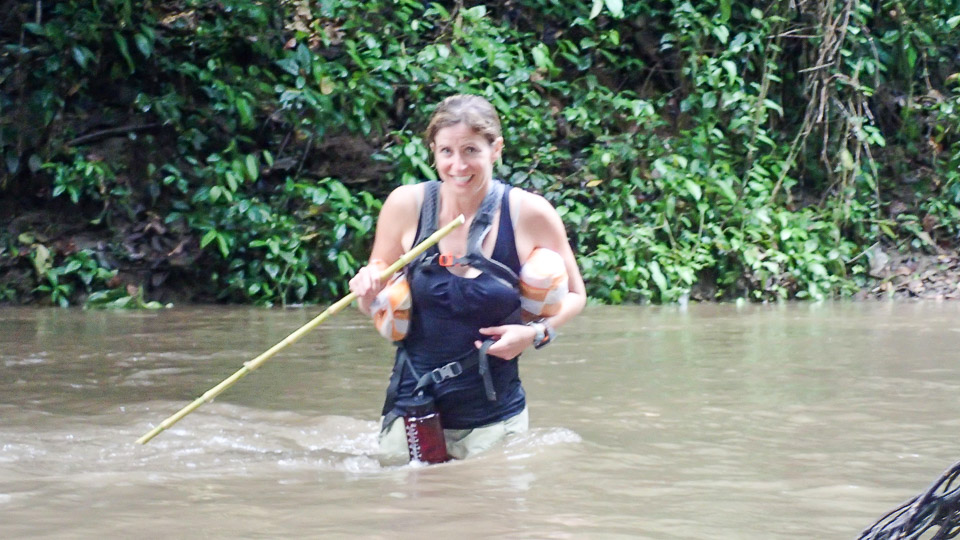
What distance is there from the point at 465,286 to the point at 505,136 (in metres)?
7.22

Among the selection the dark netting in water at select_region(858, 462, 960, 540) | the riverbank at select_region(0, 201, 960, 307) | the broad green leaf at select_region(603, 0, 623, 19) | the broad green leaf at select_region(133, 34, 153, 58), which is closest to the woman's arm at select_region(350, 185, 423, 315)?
the dark netting in water at select_region(858, 462, 960, 540)

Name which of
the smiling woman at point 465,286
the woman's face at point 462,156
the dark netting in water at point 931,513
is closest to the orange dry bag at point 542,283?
the smiling woman at point 465,286

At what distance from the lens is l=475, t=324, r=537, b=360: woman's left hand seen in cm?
335

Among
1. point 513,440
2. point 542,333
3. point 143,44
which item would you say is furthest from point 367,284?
point 143,44

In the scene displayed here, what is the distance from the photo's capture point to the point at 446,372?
3.45 metres

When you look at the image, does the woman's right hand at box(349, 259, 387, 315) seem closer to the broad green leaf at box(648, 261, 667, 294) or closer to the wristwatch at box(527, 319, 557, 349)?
the wristwatch at box(527, 319, 557, 349)

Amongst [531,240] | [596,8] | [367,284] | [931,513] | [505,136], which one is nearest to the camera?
[931,513]

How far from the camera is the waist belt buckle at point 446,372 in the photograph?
345cm

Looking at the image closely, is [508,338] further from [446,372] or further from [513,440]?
[513,440]

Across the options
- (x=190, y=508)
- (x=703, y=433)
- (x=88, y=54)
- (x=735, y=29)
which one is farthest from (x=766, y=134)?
(x=190, y=508)

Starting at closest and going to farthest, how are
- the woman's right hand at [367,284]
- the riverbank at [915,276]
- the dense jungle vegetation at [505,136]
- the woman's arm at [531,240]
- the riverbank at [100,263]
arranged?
1. the woman's right hand at [367,284]
2. the woman's arm at [531,240]
3. the riverbank at [100,263]
4. the dense jungle vegetation at [505,136]
5. the riverbank at [915,276]

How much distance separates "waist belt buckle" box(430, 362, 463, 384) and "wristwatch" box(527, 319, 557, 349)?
0.78 ft

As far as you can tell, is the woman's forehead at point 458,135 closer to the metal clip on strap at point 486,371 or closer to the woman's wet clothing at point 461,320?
the woman's wet clothing at point 461,320

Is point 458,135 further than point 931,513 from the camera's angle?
Yes
